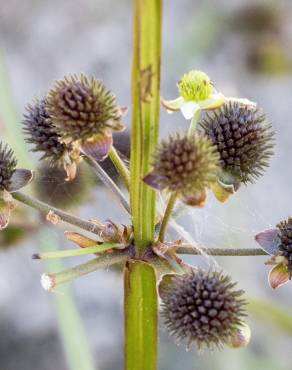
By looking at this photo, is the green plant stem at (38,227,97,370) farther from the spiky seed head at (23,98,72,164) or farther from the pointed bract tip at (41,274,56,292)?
the pointed bract tip at (41,274,56,292)

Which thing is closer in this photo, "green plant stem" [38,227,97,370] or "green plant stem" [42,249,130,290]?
"green plant stem" [42,249,130,290]

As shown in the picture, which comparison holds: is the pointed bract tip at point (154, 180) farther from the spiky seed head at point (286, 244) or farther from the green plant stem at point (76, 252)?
the spiky seed head at point (286, 244)

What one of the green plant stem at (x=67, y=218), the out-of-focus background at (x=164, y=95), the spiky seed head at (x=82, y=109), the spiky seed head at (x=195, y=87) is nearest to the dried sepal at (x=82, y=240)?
the green plant stem at (x=67, y=218)

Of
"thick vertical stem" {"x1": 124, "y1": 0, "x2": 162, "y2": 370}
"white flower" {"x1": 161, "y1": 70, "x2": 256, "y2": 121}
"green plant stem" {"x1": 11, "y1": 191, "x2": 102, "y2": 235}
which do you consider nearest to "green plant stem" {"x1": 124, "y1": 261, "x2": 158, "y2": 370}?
"thick vertical stem" {"x1": 124, "y1": 0, "x2": 162, "y2": 370}

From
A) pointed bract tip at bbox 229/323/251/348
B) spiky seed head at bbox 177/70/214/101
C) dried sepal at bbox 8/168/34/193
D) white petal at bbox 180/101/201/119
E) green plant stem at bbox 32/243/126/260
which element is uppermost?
spiky seed head at bbox 177/70/214/101

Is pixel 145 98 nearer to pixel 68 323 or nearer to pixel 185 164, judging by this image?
pixel 185 164

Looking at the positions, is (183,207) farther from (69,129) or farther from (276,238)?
(69,129)

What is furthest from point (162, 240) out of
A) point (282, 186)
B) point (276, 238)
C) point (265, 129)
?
point (282, 186)
